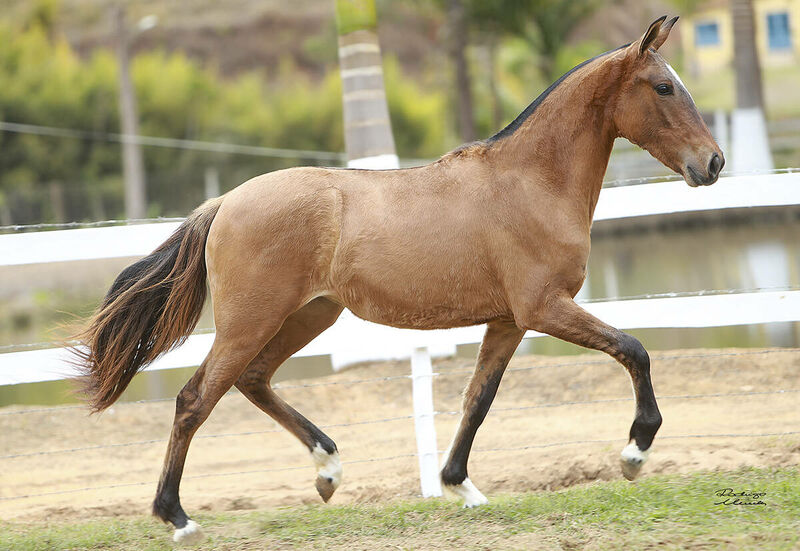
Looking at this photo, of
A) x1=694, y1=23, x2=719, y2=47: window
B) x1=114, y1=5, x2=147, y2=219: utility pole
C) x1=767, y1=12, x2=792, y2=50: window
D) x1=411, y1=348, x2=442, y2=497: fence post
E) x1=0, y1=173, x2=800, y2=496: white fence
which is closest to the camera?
x1=0, y1=173, x2=800, y2=496: white fence

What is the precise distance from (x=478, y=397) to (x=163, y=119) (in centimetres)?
3451

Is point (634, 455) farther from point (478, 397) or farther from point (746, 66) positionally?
point (746, 66)

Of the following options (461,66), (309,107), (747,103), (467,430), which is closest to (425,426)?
(467,430)

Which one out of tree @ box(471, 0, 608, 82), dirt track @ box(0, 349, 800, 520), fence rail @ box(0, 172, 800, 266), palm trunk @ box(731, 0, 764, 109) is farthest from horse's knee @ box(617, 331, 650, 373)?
tree @ box(471, 0, 608, 82)

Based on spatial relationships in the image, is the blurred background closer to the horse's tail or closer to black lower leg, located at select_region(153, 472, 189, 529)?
the horse's tail

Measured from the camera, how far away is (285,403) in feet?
14.3

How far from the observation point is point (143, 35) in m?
49.7

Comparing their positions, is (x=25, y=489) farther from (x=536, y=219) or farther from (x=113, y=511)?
(x=536, y=219)

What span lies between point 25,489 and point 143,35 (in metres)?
47.7

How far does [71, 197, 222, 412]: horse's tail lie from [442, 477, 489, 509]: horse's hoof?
1.47 meters

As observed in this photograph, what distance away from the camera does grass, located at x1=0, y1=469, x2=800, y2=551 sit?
347 centimetres

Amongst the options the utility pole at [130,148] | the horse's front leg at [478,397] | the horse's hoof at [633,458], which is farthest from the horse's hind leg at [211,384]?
the utility pole at [130,148]

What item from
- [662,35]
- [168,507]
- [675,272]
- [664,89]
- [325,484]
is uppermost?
[662,35]

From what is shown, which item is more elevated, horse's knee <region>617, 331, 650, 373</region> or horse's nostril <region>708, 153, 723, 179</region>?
horse's nostril <region>708, 153, 723, 179</region>
